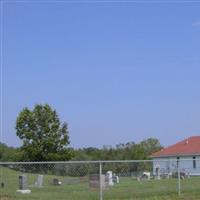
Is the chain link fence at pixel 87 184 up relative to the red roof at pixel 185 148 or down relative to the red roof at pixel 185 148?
down

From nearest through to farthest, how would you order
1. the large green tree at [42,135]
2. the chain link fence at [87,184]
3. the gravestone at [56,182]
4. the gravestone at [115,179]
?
1. the chain link fence at [87,184]
2. the gravestone at [56,182]
3. the gravestone at [115,179]
4. the large green tree at [42,135]

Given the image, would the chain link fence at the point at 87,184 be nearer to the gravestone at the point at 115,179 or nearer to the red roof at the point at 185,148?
the gravestone at the point at 115,179

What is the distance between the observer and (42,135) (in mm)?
63656

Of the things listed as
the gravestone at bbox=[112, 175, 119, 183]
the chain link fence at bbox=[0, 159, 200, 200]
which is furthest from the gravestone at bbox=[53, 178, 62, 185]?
the gravestone at bbox=[112, 175, 119, 183]

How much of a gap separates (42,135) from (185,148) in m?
18.3

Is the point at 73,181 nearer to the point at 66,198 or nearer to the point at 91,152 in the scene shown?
the point at 66,198

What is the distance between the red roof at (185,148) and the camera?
66062 millimetres

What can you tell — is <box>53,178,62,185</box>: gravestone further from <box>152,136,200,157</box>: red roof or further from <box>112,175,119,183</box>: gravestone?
<box>152,136,200,157</box>: red roof

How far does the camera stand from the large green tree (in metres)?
63.2

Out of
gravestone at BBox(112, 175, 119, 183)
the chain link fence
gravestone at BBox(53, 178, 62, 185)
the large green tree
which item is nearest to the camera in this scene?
the chain link fence

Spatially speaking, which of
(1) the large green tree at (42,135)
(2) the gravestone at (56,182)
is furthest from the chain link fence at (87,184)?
(1) the large green tree at (42,135)

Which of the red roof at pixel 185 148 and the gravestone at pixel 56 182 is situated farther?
the red roof at pixel 185 148

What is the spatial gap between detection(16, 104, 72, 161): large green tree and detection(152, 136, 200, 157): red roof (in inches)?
515

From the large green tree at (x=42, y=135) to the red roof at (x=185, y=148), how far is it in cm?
1308
